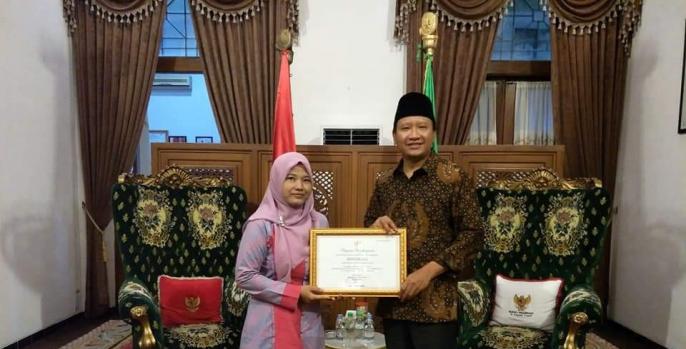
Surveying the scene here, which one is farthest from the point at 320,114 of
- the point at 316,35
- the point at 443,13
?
the point at 443,13

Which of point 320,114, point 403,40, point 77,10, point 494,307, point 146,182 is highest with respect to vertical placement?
point 77,10

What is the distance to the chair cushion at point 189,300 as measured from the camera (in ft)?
7.06

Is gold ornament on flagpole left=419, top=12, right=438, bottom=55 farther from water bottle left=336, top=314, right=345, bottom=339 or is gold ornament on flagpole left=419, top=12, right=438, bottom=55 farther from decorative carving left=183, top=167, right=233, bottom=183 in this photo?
water bottle left=336, top=314, right=345, bottom=339

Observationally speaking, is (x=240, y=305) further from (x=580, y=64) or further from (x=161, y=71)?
(x=580, y=64)

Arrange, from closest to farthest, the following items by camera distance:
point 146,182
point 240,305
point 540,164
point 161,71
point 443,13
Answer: point 240,305 < point 146,182 < point 540,164 < point 443,13 < point 161,71

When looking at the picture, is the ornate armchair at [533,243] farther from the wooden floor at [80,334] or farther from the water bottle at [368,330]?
the wooden floor at [80,334]

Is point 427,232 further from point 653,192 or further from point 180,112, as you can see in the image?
point 180,112

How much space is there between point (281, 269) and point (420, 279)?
1.54ft

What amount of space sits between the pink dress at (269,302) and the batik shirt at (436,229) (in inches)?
10.9

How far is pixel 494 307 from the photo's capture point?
2.21 m

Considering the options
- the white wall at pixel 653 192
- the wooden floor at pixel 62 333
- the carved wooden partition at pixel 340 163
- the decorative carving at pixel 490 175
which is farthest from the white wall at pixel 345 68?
the wooden floor at pixel 62 333

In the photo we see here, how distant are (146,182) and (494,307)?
1.93 meters

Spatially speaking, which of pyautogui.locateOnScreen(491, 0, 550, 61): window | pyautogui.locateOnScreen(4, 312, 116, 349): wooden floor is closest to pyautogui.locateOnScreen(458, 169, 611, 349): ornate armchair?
pyautogui.locateOnScreen(491, 0, 550, 61): window

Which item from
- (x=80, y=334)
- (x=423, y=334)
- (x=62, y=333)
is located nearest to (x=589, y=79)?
(x=423, y=334)
